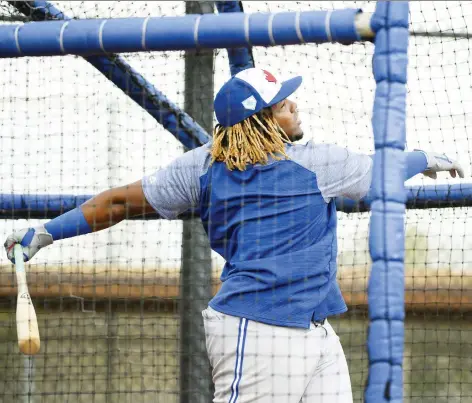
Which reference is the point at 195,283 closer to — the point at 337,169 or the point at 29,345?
the point at 29,345

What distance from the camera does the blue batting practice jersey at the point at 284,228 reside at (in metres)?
2.94

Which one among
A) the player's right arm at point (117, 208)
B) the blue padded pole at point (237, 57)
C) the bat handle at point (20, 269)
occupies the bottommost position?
the bat handle at point (20, 269)

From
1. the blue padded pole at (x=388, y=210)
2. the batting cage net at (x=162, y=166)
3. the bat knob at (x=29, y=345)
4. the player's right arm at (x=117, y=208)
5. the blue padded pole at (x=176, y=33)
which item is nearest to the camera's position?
the blue padded pole at (x=388, y=210)

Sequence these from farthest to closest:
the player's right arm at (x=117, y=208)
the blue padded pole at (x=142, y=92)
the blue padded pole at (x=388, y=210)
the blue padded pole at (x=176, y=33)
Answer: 1. the blue padded pole at (x=142, y=92)
2. the player's right arm at (x=117, y=208)
3. the blue padded pole at (x=176, y=33)
4. the blue padded pole at (x=388, y=210)

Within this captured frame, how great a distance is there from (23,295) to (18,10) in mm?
1548

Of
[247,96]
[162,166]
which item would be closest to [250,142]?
[247,96]

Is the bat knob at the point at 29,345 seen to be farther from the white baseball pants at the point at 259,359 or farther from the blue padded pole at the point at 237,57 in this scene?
the blue padded pole at the point at 237,57

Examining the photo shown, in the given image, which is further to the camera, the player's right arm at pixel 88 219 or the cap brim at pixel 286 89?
the player's right arm at pixel 88 219

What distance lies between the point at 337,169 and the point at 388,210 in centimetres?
25

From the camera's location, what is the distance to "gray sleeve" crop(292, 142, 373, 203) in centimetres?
297

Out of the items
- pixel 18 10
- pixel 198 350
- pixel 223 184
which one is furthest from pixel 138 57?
pixel 198 350

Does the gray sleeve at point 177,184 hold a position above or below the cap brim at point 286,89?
below

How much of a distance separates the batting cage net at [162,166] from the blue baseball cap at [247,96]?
331 millimetres

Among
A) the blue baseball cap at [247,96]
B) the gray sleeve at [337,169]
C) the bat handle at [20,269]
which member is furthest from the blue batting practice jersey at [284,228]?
the bat handle at [20,269]
